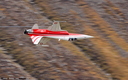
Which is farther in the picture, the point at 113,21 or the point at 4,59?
the point at 113,21

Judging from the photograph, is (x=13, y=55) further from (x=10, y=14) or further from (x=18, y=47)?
(x=10, y=14)

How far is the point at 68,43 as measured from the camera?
10269 centimetres

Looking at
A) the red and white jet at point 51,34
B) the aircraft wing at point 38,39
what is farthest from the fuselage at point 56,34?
the aircraft wing at point 38,39

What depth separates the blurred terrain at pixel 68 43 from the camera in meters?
93.3

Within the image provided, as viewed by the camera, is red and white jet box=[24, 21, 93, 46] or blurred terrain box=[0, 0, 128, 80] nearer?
red and white jet box=[24, 21, 93, 46]

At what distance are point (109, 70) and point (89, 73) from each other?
8.56 m

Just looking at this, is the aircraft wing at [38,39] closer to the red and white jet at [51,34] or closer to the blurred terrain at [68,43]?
the red and white jet at [51,34]

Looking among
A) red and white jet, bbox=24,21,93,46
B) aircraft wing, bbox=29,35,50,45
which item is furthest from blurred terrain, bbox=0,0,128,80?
red and white jet, bbox=24,21,93,46

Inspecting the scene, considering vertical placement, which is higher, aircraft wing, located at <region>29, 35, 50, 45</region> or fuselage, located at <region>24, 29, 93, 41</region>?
fuselage, located at <region>24, 29, 93, 41</region>

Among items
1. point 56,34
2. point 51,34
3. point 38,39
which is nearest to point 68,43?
point 51,34

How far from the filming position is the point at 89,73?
95438 millimetres

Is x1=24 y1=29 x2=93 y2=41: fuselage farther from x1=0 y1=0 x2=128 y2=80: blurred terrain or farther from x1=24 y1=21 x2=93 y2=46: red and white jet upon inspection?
x1=0 y1=0 x2=128 y2=80: blurred terrain

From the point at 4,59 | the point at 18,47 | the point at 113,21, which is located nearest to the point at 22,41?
the point at 18,47

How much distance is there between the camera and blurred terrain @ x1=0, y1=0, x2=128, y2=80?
3674 inches
